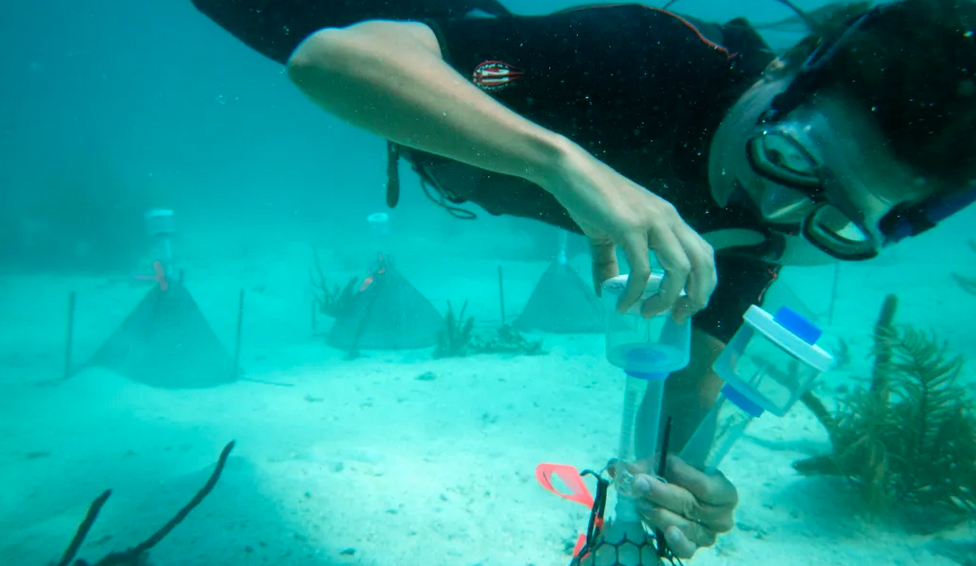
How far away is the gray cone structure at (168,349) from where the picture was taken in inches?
239

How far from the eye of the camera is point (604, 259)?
138cm

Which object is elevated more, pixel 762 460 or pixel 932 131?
pixel 932 131

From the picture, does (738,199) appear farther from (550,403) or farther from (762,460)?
(550,403)

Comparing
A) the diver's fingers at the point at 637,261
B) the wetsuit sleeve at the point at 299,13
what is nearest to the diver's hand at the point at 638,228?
the diver's fingers at the point at 637,261

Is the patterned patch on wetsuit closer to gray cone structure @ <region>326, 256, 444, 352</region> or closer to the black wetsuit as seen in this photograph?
the black wetsuit

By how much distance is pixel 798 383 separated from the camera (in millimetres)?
1456

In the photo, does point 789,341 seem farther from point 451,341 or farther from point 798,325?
point 451,341

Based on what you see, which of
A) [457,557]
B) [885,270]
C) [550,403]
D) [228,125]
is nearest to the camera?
[457,557]

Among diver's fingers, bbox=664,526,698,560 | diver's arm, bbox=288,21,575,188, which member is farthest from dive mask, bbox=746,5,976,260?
diver's fingers, bbox=664,526,698,560

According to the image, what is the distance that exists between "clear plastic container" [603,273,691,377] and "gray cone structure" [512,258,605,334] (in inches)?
261

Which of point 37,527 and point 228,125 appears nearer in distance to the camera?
point 37,527

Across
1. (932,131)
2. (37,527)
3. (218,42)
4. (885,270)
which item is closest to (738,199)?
(932,131)

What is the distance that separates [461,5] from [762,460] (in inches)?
172

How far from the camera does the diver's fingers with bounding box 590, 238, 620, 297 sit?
4.51 feet
